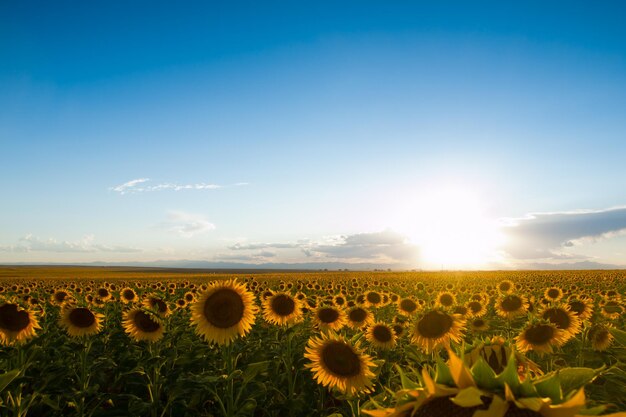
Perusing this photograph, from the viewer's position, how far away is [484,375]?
1.59 metres

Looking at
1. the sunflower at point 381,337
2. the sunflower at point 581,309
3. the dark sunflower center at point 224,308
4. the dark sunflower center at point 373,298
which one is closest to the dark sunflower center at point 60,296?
the dark sunflower center at point 224,308

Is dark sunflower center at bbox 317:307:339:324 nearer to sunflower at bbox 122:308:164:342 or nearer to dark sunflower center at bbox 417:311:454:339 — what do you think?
dark sunflower center at bbox 417:311:454:339

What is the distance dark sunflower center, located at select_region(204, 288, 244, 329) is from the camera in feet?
23.7

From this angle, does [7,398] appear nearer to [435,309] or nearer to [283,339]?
[283,339]

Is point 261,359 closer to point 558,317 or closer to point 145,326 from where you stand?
point 145,326

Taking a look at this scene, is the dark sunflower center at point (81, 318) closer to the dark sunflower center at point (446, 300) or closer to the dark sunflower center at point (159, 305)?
the dark sunflower center at point (159, 305)

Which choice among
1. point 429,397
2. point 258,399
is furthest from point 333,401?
point 429,397

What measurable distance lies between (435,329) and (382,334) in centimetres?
202

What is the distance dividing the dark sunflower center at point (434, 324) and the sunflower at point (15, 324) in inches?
331

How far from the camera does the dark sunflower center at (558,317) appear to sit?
9.08 meters

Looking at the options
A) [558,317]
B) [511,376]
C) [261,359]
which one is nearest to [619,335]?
[511,376]

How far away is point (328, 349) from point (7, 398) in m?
5.47

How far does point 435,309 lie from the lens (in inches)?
328

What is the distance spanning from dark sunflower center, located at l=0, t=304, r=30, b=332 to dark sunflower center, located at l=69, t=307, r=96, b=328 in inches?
35.5
